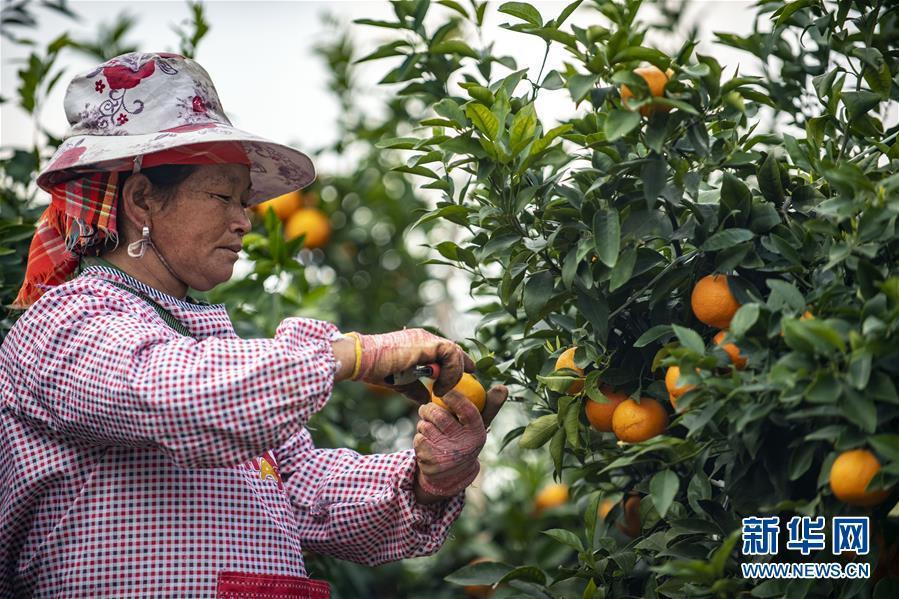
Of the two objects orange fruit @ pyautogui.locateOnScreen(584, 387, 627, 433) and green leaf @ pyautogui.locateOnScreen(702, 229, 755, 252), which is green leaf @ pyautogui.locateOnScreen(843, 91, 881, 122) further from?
orange fruit @ pyautogui.locateOnScreen(584, 387, 627, 433)

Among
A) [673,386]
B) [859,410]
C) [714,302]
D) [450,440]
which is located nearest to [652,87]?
[714,302]

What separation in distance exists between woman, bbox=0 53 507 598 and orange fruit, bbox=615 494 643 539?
1.07ft

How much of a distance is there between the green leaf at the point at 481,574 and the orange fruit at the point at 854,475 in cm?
64

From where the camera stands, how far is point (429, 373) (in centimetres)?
161

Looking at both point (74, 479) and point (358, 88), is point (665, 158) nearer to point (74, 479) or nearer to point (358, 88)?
point (74, 479)

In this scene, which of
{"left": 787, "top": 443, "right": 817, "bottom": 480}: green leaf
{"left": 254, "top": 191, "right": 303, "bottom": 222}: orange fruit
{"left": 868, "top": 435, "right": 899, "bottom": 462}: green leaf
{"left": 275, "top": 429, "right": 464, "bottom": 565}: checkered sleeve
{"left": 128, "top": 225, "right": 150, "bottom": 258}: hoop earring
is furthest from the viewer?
{"left": 254, "top": 191, "right": 303, "bottom": 222}: orange fruit

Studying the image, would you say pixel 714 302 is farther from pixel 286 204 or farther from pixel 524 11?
pixel 286 204

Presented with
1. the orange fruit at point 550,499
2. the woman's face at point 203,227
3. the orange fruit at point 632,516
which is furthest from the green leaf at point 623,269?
the orange fruit at point 550,499

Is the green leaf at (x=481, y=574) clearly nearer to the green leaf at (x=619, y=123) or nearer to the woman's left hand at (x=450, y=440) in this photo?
the woman's left hand at (x=450, y=440)

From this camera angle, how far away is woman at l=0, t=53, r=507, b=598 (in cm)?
147

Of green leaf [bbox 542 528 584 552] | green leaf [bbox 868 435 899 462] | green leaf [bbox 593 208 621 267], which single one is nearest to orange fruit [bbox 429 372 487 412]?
green leaf [bbox 542 528 584 552]

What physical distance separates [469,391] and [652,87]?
0.59 metres

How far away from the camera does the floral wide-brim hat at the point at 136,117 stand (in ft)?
5.52

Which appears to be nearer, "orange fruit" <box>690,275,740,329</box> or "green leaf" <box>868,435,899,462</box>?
"green leaf" <box>868,435,899,462</box>
